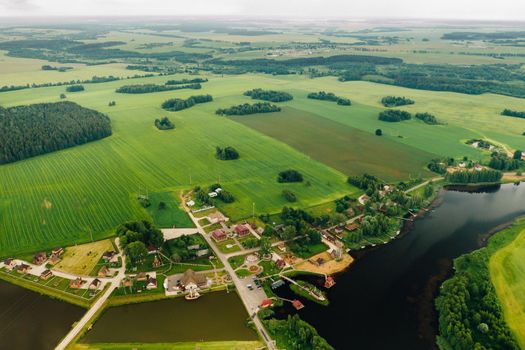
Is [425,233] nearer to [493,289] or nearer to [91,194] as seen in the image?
[493,289]

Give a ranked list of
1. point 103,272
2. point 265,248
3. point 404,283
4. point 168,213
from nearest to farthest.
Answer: point 103,272 → point 404,283 → point 265,248 → point 168,213

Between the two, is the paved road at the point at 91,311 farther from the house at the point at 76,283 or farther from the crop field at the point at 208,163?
the crop field at the point at 208,163

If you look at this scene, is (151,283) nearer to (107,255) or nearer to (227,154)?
(107,255)

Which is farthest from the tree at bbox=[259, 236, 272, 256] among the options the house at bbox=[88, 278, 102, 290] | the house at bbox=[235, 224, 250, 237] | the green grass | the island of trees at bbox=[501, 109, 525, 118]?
the island of trees at bbox=[501, 109, 525, 118]

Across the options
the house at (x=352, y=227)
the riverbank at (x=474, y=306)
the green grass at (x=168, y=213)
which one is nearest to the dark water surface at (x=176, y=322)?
the green grass at (x=168, y=213)

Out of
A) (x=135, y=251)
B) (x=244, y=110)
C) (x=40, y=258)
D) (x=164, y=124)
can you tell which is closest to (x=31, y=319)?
(x=40, y=258)

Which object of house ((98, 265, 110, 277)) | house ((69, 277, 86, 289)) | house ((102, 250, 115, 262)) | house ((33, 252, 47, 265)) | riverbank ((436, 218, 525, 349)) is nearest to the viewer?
riverbank ((436, 218, 525, 349))

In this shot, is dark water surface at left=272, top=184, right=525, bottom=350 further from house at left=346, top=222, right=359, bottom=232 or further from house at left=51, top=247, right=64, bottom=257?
house at left=51, top=247, right=64, bottom=257

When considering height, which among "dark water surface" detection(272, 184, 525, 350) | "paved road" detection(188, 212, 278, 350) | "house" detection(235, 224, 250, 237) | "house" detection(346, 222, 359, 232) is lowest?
"dark water surface" detection(272, 184, 525, 350)
